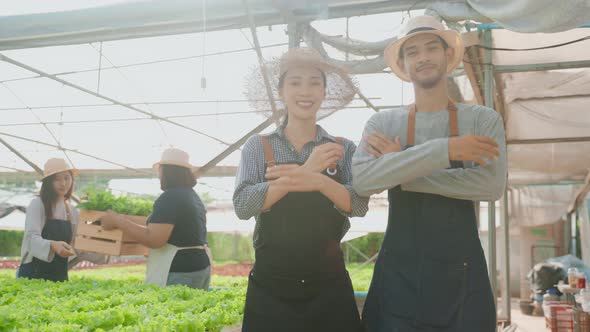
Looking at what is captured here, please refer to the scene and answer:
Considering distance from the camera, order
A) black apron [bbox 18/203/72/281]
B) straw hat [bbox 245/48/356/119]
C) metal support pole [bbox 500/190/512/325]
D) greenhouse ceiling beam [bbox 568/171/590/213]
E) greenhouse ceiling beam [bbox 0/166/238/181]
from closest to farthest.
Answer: straw hat [bbox 245/48/356/119] < black apron [bbox 18/203/72/281] < metal support pole [bbox 500/190/512/325] < greenhouse ceiling beam [bbox 568/171/590/213] < greenhouse ceiling beam [bbox 0/166/238/181]

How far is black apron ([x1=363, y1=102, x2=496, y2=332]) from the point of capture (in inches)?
62.2

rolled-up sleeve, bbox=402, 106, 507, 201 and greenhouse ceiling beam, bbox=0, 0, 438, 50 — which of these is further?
greenhouse ceiling beam, bbox=0, 0, 438, 50

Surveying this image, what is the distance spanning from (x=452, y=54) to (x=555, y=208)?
12086 mm

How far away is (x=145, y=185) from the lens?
20.9 metres

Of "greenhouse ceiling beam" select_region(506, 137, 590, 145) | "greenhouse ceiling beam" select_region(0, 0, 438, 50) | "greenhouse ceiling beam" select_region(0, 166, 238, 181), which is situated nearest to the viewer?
"greenhouse ceiling beam" select_region(0, 0, 438, 50)

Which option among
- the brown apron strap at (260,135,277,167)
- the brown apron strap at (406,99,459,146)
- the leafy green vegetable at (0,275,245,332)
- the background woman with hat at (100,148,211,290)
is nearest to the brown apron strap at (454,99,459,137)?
the brown apron strap at (406,99,459,146)

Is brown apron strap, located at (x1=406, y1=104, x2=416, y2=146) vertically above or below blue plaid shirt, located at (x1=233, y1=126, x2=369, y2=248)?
above

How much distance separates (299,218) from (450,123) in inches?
23.8

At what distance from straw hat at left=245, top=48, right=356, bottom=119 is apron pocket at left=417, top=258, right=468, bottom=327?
84 centimetres

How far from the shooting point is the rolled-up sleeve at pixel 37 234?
387cm

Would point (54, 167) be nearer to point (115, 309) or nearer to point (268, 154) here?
point (115, 309)

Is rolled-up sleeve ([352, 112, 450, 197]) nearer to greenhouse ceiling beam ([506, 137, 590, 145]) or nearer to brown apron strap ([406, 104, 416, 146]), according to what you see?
brown apron strap ([406, 104, 416, 146])

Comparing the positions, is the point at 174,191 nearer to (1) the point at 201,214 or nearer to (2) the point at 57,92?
(1) the point at 201,214

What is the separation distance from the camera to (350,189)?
1.78m
